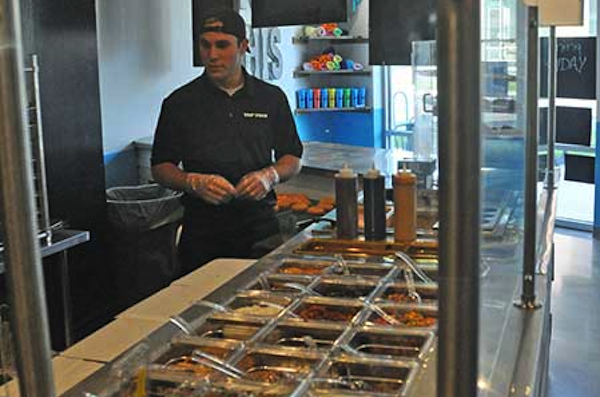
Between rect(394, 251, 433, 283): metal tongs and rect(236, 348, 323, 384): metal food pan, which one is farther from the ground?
rect(394, 251, 433, 283): metal tongs

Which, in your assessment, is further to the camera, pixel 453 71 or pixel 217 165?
pixel 217 165

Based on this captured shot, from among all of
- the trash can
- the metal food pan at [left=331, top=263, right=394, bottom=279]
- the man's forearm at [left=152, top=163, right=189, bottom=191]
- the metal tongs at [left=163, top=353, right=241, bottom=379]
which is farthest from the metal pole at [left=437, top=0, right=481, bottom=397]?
the trash can

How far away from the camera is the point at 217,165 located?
9.81 feet

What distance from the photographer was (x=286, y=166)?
3066 millimetres

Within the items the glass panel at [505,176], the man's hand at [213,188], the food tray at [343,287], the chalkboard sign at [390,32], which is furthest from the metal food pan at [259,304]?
the chalkboard sign at [390,32]

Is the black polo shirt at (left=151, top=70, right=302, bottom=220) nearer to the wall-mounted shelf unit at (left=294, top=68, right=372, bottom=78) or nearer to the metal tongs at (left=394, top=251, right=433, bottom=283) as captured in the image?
the metal tongs at (left=394, top=251, right=433, bottom=283)

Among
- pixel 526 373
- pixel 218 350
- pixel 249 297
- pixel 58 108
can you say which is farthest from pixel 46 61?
pixel 526 373

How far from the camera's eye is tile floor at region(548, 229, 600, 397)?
12.9 ft

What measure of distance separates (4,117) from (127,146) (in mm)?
4805

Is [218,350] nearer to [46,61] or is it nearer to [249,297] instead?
[249,297]

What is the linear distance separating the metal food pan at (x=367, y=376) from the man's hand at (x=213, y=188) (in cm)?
127

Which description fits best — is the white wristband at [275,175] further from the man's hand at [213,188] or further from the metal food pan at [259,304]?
the metal food pan at [259,304]

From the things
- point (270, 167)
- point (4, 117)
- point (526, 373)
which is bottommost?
point (526, 373)

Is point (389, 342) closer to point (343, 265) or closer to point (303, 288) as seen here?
point (303, 288)
